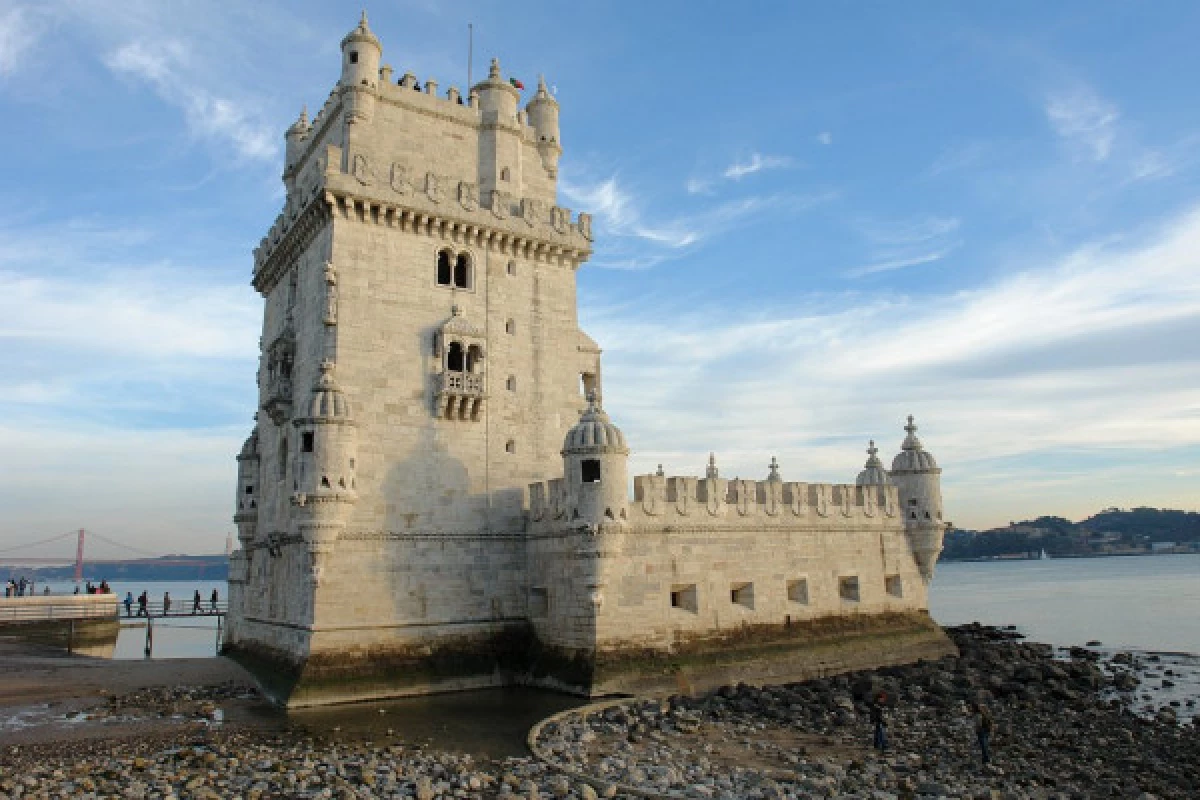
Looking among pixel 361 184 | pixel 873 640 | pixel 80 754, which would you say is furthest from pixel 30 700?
pixel 873 640

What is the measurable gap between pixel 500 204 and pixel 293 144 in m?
10.1

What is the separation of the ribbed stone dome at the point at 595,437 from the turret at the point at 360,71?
12212 mm

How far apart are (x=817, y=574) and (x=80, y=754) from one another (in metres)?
22.3

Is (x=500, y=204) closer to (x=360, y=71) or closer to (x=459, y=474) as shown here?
(x=360, y=71)

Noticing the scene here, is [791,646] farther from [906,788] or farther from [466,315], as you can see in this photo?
[466,315]

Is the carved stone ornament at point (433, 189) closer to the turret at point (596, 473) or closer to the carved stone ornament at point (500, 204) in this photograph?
the carved stone ornament at point (500, 204)

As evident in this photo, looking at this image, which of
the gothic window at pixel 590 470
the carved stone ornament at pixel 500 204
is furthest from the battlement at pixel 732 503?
the carved stone ornament at pixel 500 204

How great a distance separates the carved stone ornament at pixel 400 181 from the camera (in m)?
26.1

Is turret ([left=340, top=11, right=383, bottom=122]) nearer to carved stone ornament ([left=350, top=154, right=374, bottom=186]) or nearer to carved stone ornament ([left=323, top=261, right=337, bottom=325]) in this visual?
carved stone ornament ([left=350, top=154, right=374, bottom=186])

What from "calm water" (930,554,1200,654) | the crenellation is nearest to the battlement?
the crenellation

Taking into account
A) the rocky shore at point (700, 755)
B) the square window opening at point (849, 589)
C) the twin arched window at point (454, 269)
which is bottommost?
the rocky shore at point (700, 755)

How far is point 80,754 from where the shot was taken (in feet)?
57.4

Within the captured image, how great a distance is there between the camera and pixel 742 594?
2775cm

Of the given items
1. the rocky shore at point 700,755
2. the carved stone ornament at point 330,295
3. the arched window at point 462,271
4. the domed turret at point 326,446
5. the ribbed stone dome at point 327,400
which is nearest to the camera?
Result: the rocky shore at point 700,755
